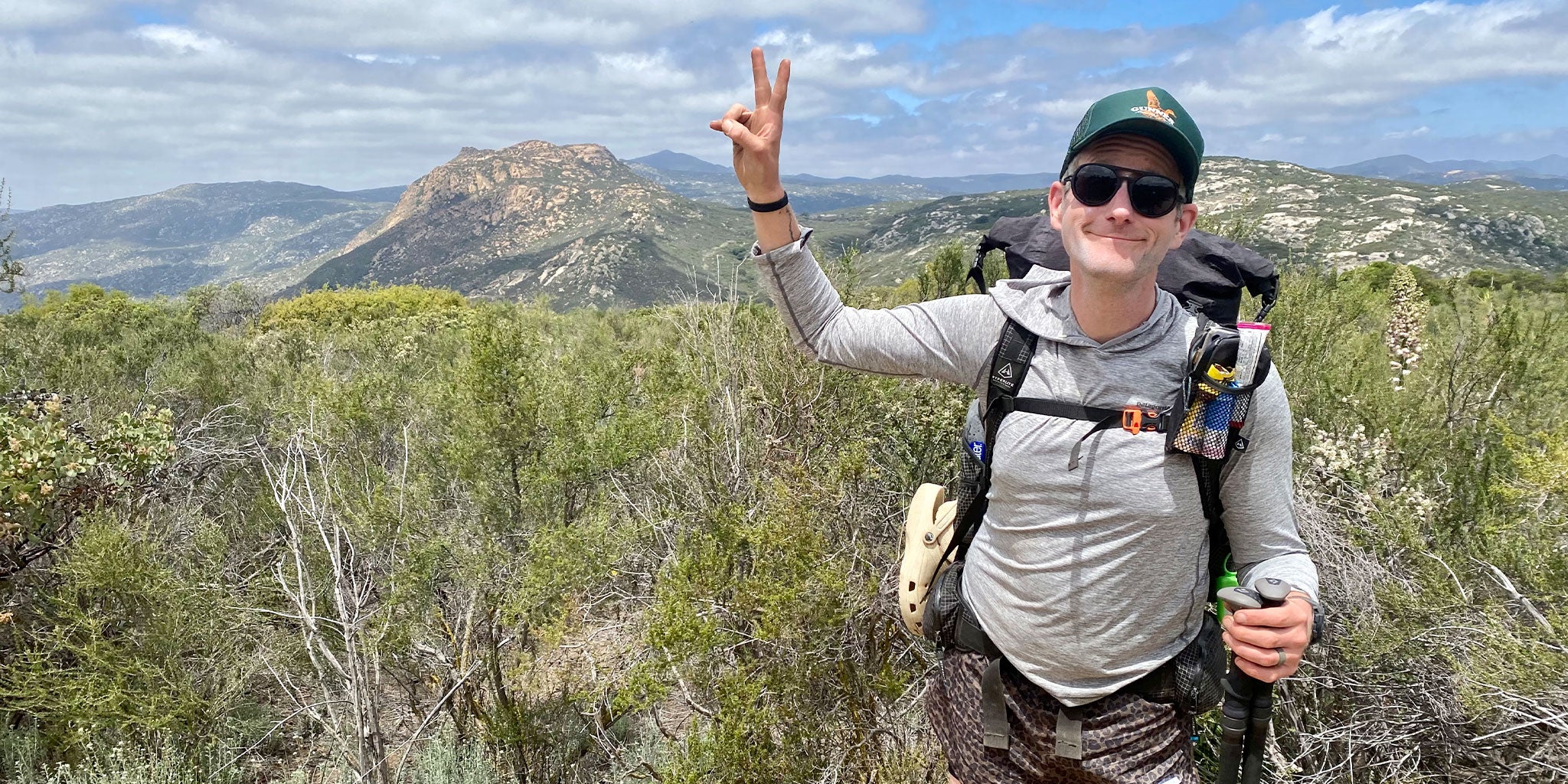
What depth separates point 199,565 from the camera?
6691mm

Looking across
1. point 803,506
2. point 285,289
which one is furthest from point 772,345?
point 285,289

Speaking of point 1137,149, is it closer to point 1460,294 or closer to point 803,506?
point 803,506

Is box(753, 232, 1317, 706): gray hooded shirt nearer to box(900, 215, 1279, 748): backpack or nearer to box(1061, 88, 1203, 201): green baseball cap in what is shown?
box(900, 215, 1279, 748): backpack

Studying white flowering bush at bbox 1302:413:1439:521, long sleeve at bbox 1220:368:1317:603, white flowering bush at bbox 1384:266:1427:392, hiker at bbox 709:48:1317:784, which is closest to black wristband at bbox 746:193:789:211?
hiker at bbox 709:48:1317:784

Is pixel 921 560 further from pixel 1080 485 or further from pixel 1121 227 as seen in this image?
pixel 1121 227

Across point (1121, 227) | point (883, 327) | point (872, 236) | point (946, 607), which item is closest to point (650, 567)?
point (946, 607)

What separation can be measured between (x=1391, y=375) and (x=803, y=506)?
4.95 metres

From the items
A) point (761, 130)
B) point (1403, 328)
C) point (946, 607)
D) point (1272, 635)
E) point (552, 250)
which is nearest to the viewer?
point (1272, 635)

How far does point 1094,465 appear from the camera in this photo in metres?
1.44

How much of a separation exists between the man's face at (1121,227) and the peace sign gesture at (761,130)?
60cm

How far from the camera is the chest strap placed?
1423mm

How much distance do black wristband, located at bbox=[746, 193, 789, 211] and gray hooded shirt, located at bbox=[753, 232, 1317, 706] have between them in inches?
3.5

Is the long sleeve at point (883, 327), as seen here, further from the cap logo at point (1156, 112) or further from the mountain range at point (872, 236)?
the cap logo at point (1156, 112)

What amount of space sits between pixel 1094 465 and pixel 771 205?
2.74 feet
